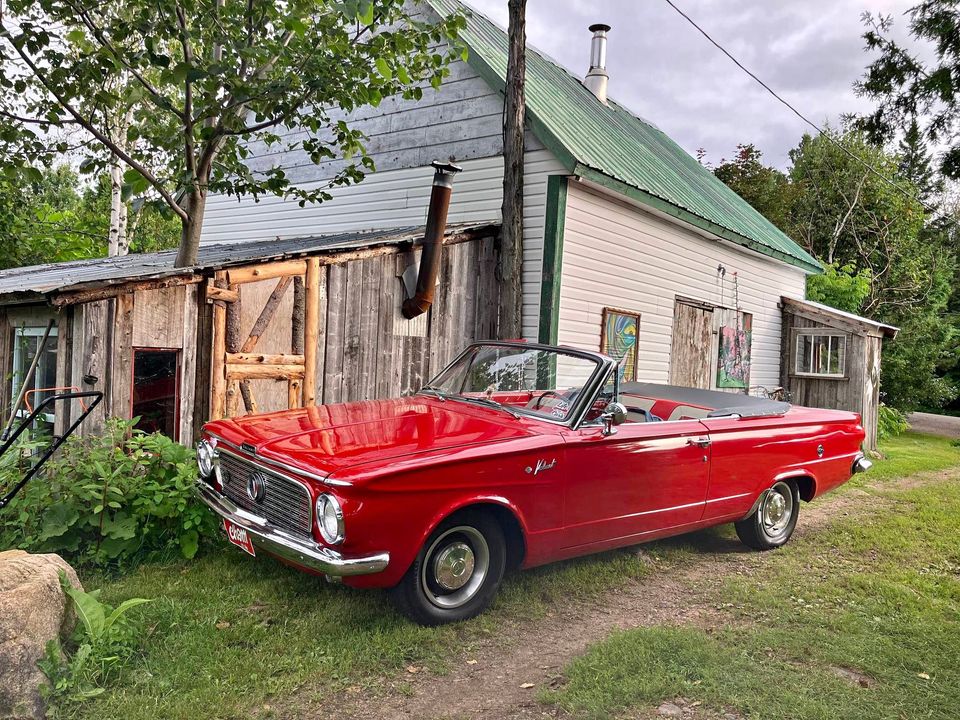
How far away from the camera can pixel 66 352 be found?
5789mm

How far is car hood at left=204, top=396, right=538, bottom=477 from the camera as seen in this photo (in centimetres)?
388

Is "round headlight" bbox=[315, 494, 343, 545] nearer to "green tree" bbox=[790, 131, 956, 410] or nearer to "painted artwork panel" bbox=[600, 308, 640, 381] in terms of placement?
"painted artwork panel" bbox=[600, 308, 640, 381]

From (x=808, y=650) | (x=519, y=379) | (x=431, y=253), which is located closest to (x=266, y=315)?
(x=431, y=253)

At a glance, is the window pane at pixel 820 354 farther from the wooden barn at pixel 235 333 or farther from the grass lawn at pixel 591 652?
the grass lawn at pixel 591 652

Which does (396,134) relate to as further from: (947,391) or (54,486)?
(947,391)

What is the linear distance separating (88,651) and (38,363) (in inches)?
154

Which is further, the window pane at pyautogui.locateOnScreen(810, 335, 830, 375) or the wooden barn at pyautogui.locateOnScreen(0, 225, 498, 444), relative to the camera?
the window pane at pyautogui.locateOnScreen(810, 335, 830, 375)

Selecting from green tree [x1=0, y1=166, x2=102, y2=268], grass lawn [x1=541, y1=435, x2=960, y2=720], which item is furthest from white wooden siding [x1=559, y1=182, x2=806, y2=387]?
green tree [x1=0, y1=166, x2=102, y2=268]

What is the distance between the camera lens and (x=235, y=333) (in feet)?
21.6

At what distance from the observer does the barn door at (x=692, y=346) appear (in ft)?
38.5

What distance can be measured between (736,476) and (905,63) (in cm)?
450

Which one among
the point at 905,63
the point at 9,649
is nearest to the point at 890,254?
the point at 905,63

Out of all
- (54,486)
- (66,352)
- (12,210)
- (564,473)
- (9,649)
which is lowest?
(9,649)

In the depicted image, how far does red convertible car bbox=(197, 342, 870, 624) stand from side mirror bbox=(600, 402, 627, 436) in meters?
0.01
